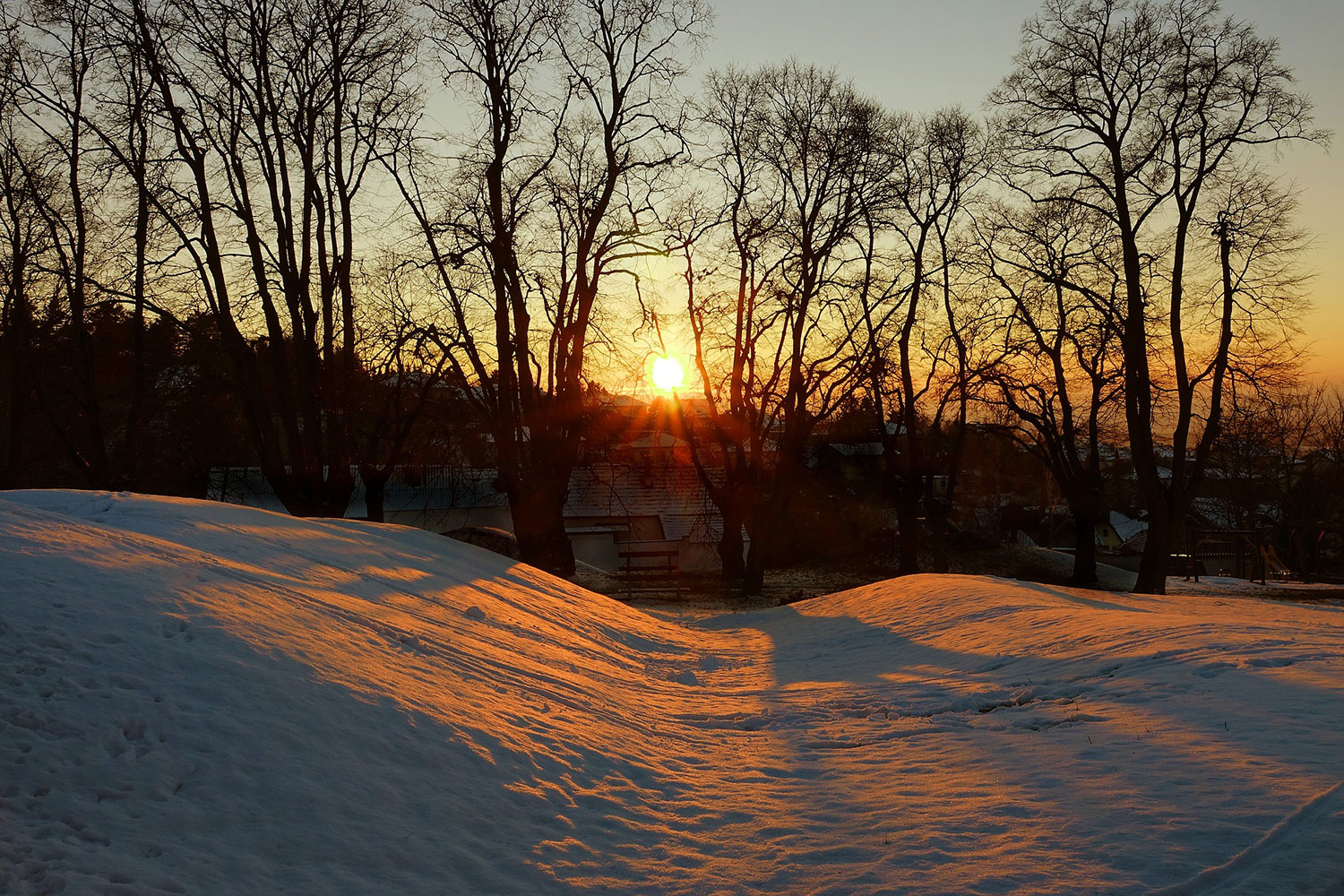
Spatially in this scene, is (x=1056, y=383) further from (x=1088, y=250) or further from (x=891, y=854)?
(x=891, y=854)

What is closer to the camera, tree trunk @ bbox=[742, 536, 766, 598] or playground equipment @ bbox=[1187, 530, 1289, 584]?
tree trunk @ bbox=[742, 536, 766, 598]

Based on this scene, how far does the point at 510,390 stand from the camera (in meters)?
21.1

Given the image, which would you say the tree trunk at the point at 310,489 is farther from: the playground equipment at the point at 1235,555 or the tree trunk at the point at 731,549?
the playground equipment at the point at 1235,555

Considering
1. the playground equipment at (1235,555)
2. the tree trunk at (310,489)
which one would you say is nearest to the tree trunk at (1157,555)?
the playground equipment at (1235,555)

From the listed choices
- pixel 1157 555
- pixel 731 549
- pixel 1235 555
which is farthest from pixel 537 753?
pixel 1235 555

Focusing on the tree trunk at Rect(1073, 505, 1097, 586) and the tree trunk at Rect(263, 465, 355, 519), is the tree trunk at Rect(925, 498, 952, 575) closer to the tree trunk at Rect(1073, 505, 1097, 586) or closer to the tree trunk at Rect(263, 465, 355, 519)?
the tree trunk at Rect(1073, 505, 1097, 586)

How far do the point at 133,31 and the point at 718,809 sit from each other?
19.2 m

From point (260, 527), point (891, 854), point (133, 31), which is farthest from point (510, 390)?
point (891, 854)

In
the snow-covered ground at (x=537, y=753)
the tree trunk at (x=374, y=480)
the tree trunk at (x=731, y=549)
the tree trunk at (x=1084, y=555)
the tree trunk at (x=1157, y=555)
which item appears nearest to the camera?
the snow-covered ground at (x=537, y=753)

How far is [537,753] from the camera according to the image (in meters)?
6.32

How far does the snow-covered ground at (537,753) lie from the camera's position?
4195 mm

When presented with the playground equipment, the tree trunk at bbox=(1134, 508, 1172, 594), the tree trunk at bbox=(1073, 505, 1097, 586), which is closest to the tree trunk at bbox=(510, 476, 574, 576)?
the tree trunk at bbox=(1134, 508, 1172, 594)

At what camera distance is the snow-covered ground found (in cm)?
420

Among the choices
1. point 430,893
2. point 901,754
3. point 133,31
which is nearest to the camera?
point 430,893
